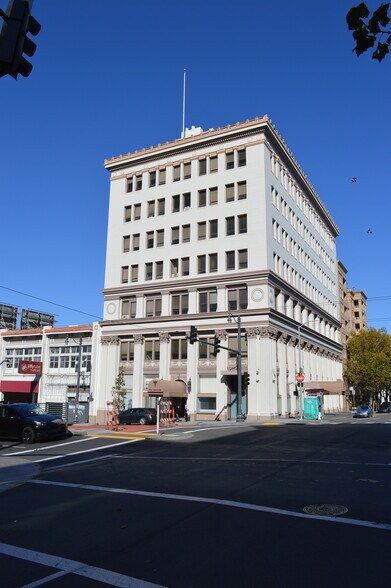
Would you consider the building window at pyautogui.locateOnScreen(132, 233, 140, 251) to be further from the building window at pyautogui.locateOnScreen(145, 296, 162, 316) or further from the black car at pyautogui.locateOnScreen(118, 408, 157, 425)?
the black car at pyautogui.locateOnScreen(118, 408, 157, 425)

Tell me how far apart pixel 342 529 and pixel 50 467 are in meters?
9.72

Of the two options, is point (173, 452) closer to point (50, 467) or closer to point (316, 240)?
point (50, 467)

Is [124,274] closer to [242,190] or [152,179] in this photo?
[152,179]

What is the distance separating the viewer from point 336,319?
79.4m

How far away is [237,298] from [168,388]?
11091 millimetres

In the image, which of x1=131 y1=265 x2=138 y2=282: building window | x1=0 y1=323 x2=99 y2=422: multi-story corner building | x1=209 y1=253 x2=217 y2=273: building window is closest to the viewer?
x1=209 y1=253 x2=217 y2=273: building window

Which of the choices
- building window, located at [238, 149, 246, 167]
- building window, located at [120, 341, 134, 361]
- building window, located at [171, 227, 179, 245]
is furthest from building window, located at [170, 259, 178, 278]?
building window, located at [238, 149, 246, 167]

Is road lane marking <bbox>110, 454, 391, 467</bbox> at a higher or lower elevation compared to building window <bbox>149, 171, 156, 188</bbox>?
lower

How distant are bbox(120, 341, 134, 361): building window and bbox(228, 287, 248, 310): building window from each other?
12.9m

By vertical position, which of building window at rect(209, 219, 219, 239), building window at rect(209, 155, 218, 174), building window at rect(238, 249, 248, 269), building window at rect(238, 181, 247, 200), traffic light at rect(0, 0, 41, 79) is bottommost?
traffic light at rect(0, 0, 41, 79)

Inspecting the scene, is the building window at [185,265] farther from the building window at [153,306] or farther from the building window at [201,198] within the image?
the building window at [201,198]

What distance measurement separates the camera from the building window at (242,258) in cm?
4888

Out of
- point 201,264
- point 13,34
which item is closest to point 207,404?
point 201,264

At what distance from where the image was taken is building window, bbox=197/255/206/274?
51.2m
